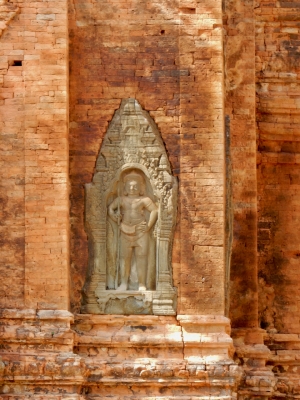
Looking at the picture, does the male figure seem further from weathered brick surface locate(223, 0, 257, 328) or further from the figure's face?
weathered brick surface locate(223, 0, 257, 328)

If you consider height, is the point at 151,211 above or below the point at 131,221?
above

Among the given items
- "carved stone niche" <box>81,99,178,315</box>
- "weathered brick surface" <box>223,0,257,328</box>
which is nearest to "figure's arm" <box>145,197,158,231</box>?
"carved stone niche" <box>81,99,178,315</box>

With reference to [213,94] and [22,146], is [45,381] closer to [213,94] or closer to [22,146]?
[22,146]

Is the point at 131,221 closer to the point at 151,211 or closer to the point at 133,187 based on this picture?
the point at 151,211

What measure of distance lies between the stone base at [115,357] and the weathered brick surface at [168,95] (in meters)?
0.55

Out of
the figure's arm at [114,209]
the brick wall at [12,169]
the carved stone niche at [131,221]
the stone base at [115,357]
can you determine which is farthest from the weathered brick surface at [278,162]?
the brick wall at [12,169]

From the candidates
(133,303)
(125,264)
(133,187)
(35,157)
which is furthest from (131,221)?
(35,157)

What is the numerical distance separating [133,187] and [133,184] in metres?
0.04

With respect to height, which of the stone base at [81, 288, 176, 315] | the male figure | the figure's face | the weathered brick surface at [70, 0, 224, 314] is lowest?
the stone base at [81, 288, 176, 315]

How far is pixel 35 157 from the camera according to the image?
60.5 feet

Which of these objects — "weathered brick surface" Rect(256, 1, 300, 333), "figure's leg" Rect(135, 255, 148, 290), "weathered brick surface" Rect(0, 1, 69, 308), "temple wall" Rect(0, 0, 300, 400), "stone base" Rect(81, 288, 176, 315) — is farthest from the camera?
"weathered brick surface" Rect(256, 1, 300, 333)

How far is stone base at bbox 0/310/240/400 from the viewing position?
17.9 m

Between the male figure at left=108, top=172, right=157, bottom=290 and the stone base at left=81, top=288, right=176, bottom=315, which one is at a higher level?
the male figure at left=108, top=172, right=157, bottom=290

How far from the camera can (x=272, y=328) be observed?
20266 millimetres
